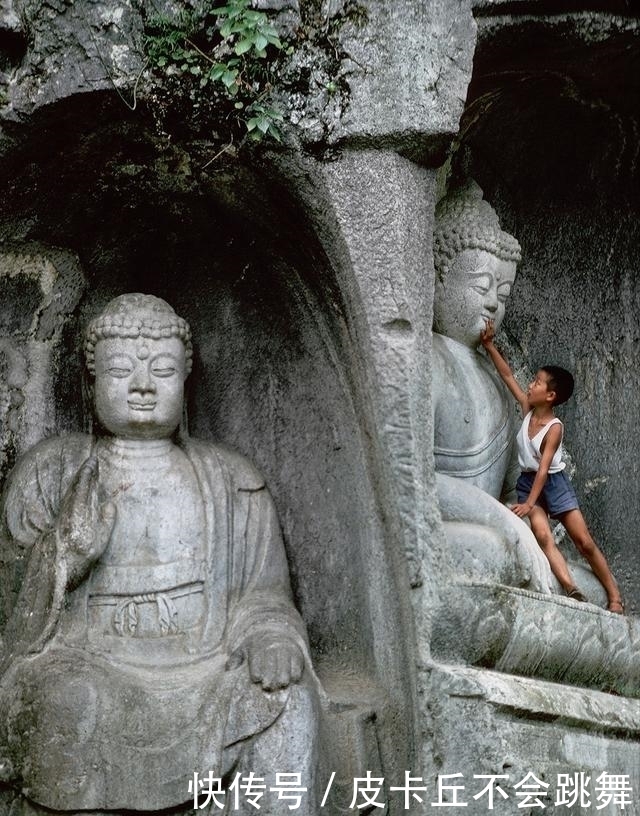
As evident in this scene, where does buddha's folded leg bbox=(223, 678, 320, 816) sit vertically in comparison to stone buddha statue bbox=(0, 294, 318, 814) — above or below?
below

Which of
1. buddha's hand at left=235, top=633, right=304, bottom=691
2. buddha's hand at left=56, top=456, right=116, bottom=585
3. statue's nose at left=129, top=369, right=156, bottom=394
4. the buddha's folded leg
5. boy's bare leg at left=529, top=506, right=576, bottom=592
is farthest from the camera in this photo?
Answer: boy's bare leg at left=529, top=506, right=576, bottom=592

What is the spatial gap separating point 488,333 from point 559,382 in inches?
14.2

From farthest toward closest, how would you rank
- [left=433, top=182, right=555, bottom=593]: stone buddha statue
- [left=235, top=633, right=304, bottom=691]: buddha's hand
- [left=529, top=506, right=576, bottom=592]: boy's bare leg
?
[left=433, top=182, right=555, bottom=593]: stone buddha statue → [left=529, top=506, right=576, bottom=592]: boy's bare leg → [left=235, top=633, right=304, bottom=691]: buddha's hand

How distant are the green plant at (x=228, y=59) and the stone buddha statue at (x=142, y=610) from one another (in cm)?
87

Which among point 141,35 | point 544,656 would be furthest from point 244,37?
point 544,656

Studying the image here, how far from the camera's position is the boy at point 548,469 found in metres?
7.92

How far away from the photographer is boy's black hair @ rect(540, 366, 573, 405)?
7961 mm

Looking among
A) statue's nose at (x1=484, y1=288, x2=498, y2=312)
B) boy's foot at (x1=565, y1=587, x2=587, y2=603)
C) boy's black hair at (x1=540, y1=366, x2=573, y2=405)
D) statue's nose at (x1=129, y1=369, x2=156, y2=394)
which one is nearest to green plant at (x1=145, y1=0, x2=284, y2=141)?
statue's nose at (x1=129, y1=369, x2=156, y2=394)

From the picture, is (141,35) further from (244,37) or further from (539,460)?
(539,460)

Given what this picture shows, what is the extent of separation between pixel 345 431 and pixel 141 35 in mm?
1662

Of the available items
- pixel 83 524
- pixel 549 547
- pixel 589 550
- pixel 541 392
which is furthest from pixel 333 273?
pixel 589 550

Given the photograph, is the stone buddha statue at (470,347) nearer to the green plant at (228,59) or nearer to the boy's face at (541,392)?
the boy's face at (541,392)

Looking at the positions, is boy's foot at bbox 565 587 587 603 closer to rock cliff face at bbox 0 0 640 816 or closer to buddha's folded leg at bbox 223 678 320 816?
rock cliff face at bbox 0 0 640 816

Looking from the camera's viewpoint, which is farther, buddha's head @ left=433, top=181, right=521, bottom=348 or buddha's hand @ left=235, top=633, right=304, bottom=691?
buddha's head @ left=433, top=181, right=521, bottom=348
